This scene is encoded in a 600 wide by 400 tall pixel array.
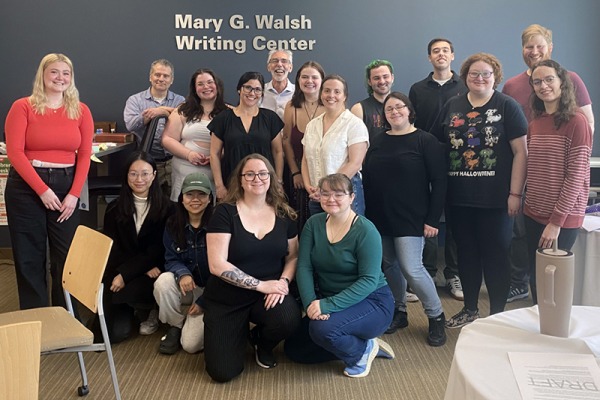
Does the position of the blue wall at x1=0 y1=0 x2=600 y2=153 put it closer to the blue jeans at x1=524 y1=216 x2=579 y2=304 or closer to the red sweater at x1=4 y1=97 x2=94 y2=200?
the red sweater at x1=4 y1=97 x2=94 y2=200

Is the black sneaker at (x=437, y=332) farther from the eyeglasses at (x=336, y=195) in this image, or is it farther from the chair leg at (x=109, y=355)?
the chair leg at (x=109, y=355)

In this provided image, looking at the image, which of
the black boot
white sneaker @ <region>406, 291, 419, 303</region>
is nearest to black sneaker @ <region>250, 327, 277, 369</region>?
the black boot

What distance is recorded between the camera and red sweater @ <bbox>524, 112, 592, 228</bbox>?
2484 mm

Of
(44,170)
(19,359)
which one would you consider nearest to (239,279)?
(44,170)

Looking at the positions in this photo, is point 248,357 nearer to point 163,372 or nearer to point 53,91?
point 163,372

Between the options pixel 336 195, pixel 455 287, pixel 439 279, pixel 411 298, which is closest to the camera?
pixel 336 195

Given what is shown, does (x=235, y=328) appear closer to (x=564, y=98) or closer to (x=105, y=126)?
(x=564, y=98)

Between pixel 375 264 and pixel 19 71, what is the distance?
3.53 meters

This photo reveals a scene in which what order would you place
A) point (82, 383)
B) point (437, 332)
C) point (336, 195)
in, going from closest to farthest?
point (82, 383), point (336, 195), point (437, 332)

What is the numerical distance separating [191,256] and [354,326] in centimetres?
97

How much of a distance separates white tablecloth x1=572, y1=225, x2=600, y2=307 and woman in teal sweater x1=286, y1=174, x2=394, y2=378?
1018mm

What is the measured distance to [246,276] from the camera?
256cm

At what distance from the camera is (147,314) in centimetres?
321

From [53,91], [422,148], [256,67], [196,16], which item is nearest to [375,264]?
[422,148]
